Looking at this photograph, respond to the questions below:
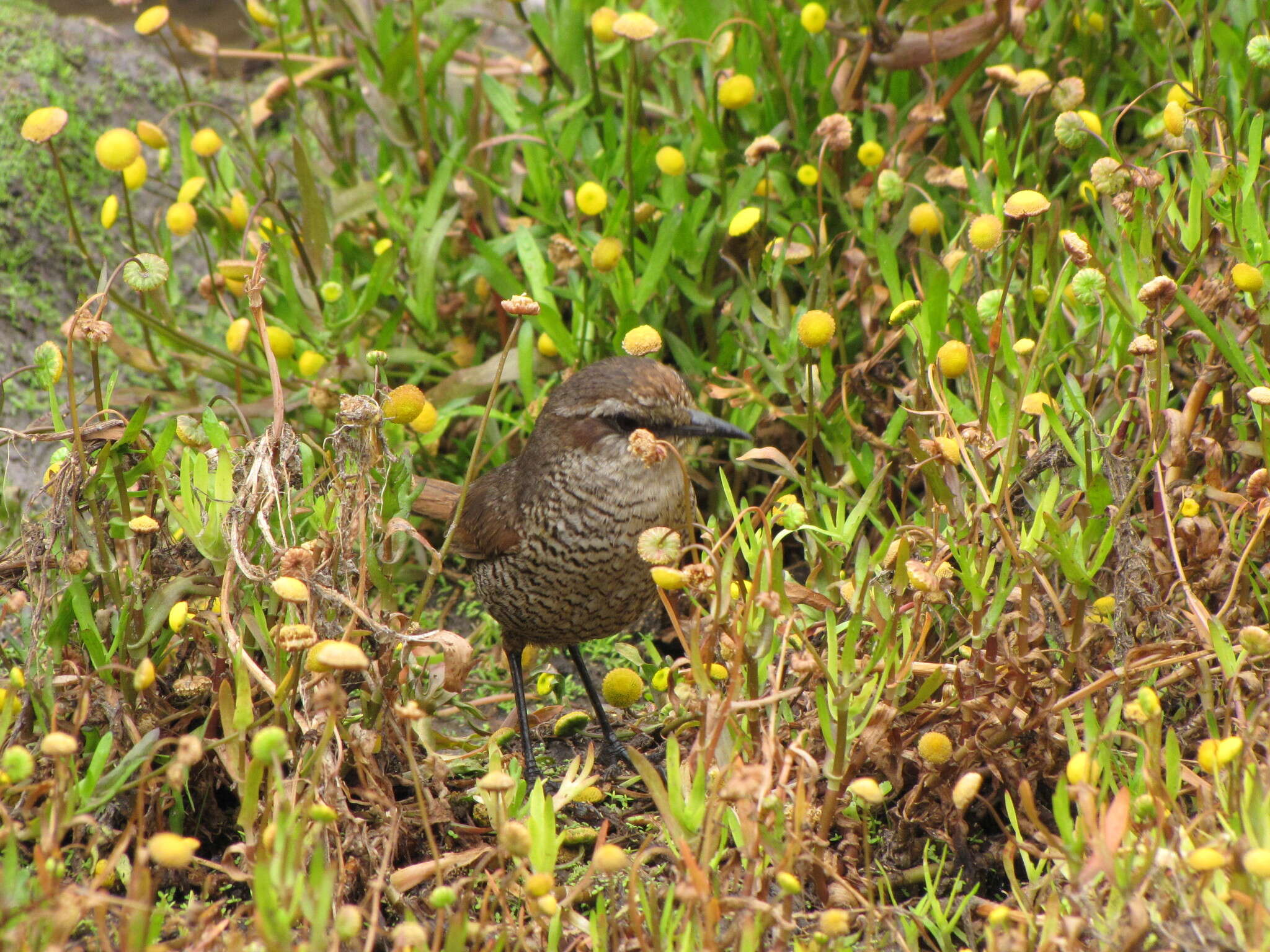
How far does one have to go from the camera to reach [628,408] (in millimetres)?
3402

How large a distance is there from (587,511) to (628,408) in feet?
0.95

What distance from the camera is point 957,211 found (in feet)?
13.9

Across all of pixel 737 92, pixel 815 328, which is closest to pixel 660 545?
pixel 815 328

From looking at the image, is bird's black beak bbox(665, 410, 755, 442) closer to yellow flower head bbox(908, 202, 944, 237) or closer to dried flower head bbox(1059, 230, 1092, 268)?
yellow flower head bbox(908, 202, 944, 237)

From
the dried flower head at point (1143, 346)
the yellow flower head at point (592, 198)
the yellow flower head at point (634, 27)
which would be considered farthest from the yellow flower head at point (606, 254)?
the dried flower head at point (1143, 346)

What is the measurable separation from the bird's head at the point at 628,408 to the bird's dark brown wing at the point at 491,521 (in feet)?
0.74

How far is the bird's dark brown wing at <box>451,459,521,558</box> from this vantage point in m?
3.53

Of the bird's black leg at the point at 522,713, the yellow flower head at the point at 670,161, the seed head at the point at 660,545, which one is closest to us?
the seed head at the point at 660,545

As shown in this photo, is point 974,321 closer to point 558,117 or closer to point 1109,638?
point 1109,638

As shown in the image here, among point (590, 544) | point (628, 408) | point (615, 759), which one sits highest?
point (628, 408)

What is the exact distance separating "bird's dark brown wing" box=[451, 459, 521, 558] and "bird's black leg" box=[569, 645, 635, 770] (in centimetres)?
40

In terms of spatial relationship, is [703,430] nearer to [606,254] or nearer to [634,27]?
[606,254]

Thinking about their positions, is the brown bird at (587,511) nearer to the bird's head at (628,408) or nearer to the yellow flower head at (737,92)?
the bird's head at (628,408)

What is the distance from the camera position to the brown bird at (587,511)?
11.1ft
